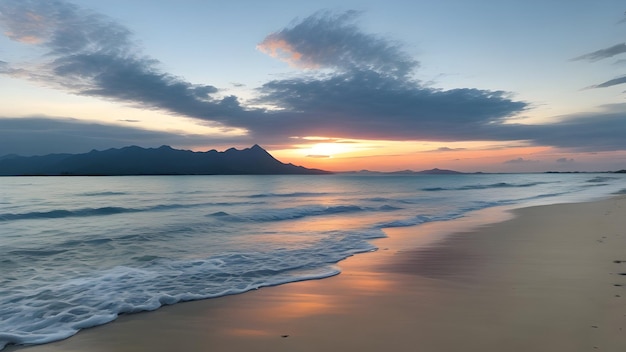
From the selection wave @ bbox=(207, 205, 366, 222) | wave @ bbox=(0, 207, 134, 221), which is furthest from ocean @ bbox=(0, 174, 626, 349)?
wave @ bbox=(0, 207, 134, 221)

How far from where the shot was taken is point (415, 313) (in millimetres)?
5203

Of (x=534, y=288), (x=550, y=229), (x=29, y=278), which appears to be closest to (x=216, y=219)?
(x=29, y=278)

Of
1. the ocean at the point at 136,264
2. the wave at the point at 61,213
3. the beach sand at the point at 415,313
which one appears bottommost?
the wave at the point at 61,213

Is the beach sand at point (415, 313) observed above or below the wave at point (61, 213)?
above

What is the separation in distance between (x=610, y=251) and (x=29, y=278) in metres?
12.8

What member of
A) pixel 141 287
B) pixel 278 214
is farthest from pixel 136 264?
pixel 278 214

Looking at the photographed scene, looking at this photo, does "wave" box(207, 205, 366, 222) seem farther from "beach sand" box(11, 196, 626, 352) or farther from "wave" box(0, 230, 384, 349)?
"beach sand" box(11, 196, 626, 352)

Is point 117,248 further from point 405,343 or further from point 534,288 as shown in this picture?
point 534,288

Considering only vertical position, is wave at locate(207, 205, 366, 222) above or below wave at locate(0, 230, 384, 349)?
below

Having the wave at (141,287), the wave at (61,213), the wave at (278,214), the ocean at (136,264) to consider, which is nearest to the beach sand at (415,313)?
the wave at (141,287)

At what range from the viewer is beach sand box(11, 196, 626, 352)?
4.25 m

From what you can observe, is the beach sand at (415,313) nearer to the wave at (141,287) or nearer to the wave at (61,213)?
the wave at (141,287)

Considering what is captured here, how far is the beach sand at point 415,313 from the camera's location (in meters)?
4.25

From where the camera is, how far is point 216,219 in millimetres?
20094
